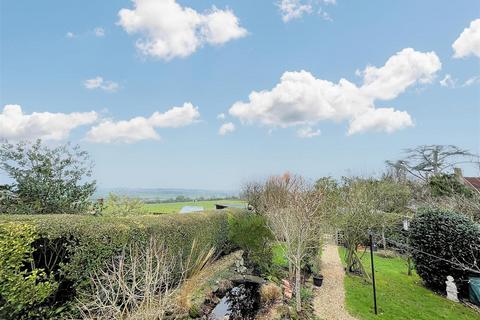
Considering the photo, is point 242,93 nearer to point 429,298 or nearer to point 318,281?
point 318,281

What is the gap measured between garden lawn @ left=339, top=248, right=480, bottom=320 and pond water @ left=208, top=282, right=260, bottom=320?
3.13m

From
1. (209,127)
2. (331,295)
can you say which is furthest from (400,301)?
(209,127)

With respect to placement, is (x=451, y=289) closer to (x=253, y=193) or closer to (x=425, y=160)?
(x=253, y=193)

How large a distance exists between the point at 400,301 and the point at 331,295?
7.70 feet

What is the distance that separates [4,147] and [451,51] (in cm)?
2087

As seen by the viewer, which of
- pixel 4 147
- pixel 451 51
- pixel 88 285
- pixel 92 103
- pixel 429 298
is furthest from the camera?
pixel 92 103

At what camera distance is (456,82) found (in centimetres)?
1520

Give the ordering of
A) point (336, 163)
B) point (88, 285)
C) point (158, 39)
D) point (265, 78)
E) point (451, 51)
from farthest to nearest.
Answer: point (336, 163), point (265, 78), point (451, 51), point (158, 39), point (88, 285)

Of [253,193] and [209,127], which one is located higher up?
[209,127]

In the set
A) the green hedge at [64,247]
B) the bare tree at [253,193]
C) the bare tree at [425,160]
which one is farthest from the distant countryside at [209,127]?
the bare tree at [425,160]

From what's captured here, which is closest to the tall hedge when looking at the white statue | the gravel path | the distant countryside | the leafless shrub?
the distant countryside

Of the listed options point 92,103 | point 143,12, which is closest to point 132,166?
point 92,103

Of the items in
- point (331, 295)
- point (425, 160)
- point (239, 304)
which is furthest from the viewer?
point (425, 160)

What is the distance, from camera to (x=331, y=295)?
9.56 metres
